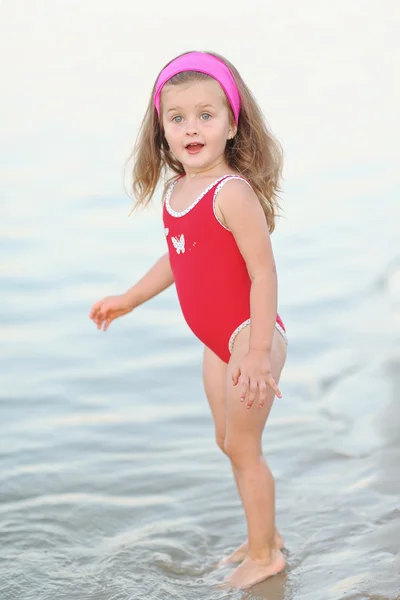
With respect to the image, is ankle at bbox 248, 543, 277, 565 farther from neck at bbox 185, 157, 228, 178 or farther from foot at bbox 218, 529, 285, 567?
neck at bbox 185, 157, 228, 178

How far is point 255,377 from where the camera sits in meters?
3.25

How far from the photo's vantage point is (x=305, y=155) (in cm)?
1084

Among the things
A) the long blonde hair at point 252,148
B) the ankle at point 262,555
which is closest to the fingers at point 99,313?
the long blonde hair at point 252,148

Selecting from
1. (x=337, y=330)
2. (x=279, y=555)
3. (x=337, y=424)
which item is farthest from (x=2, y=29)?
(x=279, y=555)

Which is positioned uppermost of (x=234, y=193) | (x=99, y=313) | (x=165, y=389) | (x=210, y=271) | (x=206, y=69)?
(x=206, y=69)

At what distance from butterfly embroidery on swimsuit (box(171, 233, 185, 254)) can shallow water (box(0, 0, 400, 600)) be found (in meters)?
0.99

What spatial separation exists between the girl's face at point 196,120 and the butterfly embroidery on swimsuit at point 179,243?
0.70 ft

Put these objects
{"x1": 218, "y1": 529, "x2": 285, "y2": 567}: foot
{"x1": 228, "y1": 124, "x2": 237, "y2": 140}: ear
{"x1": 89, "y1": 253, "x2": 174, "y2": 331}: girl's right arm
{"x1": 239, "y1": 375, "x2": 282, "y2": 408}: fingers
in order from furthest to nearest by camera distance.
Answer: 1. {"x1": 89, "y1": 253, "x2": 174, "y2": 331}: girl's right arm
2. {"x1": 218, "y1": 529, "x2": 285, "y2": 567}: foot
3. {"x1": 228, "y1": 124, "x2": 237, "y2": 140}: ear
4. {"x1": 239, "y1": 375, "x2": 282, "y2": 408}: fingers

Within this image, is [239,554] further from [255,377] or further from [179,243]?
[179,243]

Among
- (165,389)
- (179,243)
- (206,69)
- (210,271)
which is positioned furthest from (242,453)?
(165,389)

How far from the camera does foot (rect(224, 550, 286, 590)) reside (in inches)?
137

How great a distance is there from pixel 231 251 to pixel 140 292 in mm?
561

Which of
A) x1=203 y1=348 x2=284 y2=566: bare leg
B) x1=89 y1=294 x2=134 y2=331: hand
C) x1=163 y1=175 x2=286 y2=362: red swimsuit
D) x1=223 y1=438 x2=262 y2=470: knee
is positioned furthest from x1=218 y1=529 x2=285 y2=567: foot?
x1=89 y1=294 x2=134 y2=331: hand

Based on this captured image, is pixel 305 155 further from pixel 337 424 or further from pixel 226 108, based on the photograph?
pixel 226 108
